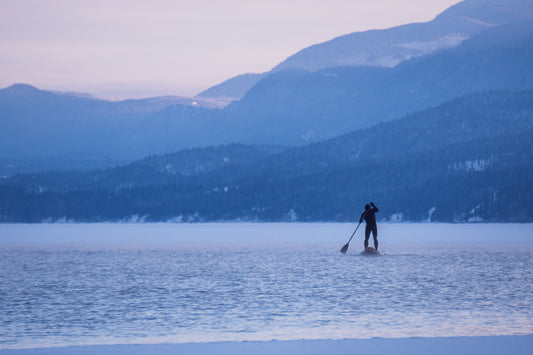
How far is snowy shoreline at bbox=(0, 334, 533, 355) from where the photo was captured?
888 inches

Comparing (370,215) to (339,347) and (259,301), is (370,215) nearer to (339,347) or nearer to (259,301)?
(259,301)

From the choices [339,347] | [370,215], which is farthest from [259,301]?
[370,215]

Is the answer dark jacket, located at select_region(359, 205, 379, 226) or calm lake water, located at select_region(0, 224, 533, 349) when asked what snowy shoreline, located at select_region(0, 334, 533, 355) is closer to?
calm lake water, located at select_region(0, 224, 533, 349)

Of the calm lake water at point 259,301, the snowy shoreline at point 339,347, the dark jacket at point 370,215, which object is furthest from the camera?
the dark jacket at point 370,215

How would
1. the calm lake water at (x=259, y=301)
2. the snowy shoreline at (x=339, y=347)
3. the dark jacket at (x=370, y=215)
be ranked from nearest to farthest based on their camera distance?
the snowy shoreline at (x=339, y=347), the calm lake water at (x=259, y=301), the dark jacket at (x=370, y=215)

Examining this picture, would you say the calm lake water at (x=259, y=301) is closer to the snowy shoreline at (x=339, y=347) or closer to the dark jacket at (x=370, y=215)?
the snowy shoreline at (x=339, y=347)

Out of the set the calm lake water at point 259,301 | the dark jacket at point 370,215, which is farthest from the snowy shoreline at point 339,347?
the dark jacket at point 370,215

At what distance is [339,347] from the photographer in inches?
920

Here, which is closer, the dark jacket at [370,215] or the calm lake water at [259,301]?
the calm lake water at [259,301]

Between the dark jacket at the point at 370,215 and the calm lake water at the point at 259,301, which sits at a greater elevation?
the dark jacket at the point at 370,215

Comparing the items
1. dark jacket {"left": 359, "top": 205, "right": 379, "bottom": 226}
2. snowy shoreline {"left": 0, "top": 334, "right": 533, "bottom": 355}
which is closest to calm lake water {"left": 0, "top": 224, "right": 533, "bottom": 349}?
snowy shoreline {"left": 0, "top": 334, "right": 533, "bottom": 355}

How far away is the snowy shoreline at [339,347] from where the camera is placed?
74.0ft

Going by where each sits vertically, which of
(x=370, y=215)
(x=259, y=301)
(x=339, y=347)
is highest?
(x=370, y=215)

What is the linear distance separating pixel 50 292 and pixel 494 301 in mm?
18931
